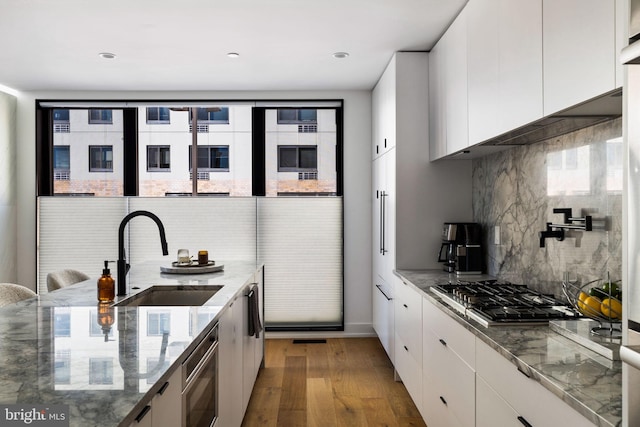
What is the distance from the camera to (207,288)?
9.61ft

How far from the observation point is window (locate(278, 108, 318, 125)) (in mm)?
5359

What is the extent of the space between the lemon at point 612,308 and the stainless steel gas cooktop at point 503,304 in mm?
214

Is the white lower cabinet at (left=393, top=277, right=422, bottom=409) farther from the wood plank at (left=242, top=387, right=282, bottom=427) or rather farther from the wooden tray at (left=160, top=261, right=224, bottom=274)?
the wooden tray at (left=160, top=261, right=224, bottom=274)

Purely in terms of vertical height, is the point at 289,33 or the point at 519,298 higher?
the point at 289,33

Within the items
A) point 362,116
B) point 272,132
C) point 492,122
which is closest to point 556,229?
point 492,122

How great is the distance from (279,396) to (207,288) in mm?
1188

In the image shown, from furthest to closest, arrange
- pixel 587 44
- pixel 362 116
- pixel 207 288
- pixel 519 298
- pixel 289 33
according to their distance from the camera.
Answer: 1. pixel 362 116
2. pixel 289 33
3. pixel 207 288
4. pixel 519 298
5. pixel 587 44

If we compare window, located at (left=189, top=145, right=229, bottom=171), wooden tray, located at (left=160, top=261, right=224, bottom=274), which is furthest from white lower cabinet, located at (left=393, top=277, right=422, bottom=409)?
window, located at (left=189, top=145, right=229, bottom=171)

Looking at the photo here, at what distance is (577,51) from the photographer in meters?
1.68

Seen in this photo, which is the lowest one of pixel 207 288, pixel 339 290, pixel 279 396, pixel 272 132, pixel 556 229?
pixel 279 396

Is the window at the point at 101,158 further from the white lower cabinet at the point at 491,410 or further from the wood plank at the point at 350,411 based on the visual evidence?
the white lower cabinet at the point at 491,410

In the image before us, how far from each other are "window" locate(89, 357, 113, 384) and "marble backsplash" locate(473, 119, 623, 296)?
1839 mm

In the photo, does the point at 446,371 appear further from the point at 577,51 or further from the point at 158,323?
the point at 577,51

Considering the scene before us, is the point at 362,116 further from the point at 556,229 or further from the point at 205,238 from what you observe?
the point at 556,229
